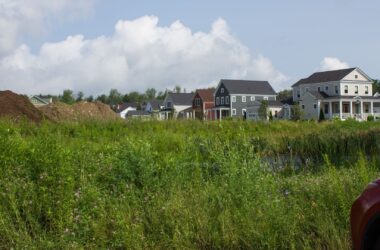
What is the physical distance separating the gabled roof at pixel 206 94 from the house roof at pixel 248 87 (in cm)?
694

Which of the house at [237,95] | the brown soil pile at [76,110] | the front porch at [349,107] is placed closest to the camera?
the brown soil pile at [76,110]

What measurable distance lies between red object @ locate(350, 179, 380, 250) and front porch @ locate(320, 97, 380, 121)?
76.4 metres

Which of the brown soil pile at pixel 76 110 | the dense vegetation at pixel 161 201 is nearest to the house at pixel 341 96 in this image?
the brown soil pile at pixel 76 110

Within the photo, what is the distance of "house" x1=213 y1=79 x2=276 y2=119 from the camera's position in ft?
309

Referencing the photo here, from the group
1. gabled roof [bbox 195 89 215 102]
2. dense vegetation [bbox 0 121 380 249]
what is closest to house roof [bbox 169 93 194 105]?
gabled roof [bbox 195 89 215 102]

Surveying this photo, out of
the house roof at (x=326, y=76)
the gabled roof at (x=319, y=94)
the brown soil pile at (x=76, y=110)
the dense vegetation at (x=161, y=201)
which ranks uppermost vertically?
the house roof at (x=326, y=76)

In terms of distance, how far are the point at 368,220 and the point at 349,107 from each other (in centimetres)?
7934

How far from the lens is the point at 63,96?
13438 cm

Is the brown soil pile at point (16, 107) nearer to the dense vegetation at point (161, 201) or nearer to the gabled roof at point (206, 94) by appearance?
the dense vegetation at point (161, 201)

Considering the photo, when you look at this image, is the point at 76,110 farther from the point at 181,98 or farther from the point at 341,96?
the point at 181,98

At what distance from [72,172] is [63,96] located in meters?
133

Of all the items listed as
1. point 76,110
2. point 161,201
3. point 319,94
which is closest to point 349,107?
point 319,94

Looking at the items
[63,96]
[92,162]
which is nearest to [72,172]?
[92,162]

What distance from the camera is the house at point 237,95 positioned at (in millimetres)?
94312
